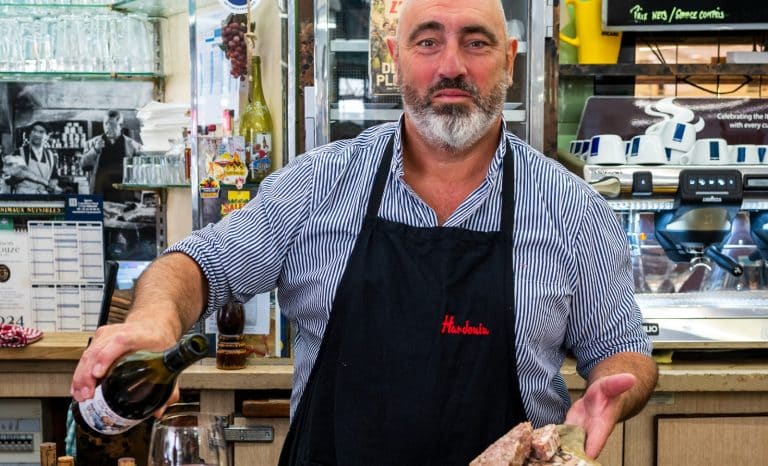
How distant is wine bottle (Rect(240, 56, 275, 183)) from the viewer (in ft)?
9.89

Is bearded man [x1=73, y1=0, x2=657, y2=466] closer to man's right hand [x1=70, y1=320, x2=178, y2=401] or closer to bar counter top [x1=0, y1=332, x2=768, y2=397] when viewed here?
man's right hand [x1=70, y1=320, x2=178, y2=401]

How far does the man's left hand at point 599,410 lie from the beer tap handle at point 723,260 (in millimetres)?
1704

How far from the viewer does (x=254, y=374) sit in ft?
9.62

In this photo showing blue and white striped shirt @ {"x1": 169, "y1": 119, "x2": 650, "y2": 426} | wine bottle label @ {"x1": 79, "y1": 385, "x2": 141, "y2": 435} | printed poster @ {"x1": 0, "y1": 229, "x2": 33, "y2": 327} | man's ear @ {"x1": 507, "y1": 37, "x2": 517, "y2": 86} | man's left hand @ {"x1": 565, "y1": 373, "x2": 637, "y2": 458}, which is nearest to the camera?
wine bottle label @ {"x1": 79, "y1": 385, "x2": 141, "y2": 435}

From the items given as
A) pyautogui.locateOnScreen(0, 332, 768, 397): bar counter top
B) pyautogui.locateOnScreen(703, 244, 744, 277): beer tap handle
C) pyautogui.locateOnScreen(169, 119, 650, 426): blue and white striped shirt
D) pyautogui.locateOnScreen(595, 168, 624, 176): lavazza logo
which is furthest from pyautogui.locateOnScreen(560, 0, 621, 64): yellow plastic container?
pyautogui.locateOnScreen(169, 119, 650, 426): blue and white striped shirt

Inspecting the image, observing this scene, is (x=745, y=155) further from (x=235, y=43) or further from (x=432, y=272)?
(x=432, y=272)

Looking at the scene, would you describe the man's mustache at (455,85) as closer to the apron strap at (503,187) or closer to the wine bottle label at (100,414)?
the apron strap at (503,187)

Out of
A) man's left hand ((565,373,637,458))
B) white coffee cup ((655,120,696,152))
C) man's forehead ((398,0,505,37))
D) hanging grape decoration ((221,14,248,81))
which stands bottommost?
man's left hand ((565,373,637,458))

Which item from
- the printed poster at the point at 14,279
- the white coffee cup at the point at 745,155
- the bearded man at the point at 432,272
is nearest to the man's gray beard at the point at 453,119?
the bearded man at the point at 432,272

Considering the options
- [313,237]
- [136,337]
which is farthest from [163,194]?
Answer: [136,337]

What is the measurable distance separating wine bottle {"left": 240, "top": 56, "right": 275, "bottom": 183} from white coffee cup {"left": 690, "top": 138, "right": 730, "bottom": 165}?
144 centimetres

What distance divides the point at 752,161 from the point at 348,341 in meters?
2.01

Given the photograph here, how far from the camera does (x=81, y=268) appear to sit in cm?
390

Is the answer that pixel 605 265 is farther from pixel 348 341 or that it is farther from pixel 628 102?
pixel 628 102
